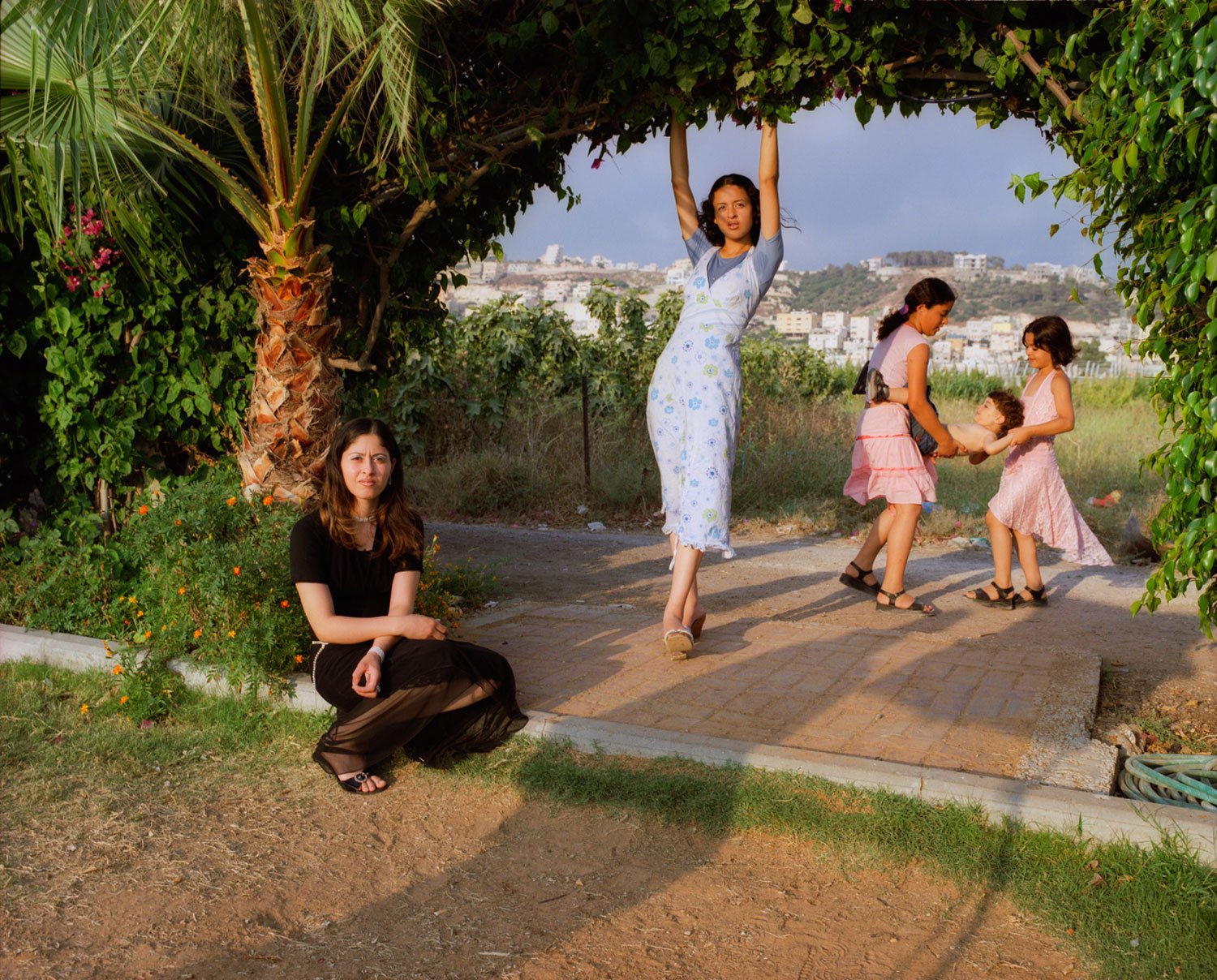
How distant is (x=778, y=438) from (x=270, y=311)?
25.9ft

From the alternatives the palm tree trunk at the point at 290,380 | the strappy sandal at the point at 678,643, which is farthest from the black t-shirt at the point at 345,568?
the strappy sandal at the point at 678,643

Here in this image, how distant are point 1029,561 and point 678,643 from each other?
2.68 m

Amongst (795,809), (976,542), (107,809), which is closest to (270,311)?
(107,809)

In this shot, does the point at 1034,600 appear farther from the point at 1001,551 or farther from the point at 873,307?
the point at 873,307

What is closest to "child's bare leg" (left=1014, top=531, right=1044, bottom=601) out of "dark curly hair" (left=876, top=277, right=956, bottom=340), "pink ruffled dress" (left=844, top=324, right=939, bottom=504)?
"pink ruffled dress" (left=844, top=324, right=939, bottom=504)

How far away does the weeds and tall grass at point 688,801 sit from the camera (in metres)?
2.95

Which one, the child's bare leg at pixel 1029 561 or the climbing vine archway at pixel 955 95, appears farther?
the child's bare leg at pixel 1029 561

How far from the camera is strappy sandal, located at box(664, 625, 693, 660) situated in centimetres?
504

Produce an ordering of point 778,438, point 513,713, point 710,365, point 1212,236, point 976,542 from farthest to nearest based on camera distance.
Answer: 1. point 778,438
2. point 976,542
3. point 710,365
4. point 513,713
5. point 1212,236

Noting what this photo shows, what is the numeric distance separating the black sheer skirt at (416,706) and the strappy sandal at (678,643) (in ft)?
3.46

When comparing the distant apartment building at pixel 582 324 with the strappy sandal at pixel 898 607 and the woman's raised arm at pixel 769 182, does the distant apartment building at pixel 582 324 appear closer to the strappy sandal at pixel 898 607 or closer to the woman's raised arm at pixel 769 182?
the strappy sandal at pixel 898 607

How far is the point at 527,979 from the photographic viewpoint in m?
2.73

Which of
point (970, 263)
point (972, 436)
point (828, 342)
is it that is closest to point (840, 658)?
point (972, 436)

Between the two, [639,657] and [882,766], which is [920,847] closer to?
[882,766]
